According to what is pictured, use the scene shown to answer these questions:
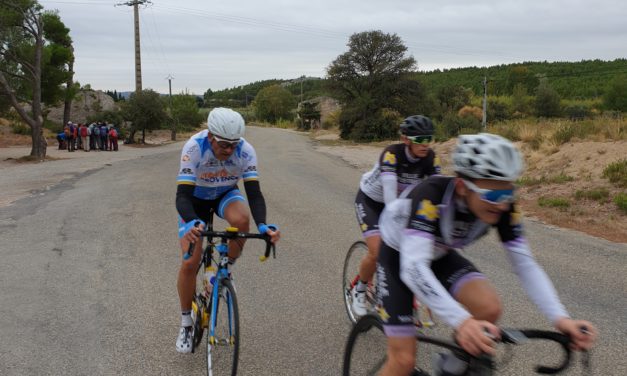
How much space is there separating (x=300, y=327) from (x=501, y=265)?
320 centimetres

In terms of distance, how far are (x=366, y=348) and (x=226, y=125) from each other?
6.11ft

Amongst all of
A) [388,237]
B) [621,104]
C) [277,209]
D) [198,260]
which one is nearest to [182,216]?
[198,260]

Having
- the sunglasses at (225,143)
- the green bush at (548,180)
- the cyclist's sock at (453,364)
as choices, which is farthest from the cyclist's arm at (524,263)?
the green bush at (548,180)

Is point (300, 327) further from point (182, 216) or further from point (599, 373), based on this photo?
point (599, 373)

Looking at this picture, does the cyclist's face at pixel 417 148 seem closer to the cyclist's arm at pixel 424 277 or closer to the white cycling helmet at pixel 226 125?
the white cycling helmet at pixel 226 125

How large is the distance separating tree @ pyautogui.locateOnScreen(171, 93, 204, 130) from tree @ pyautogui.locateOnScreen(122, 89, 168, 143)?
31.7 m

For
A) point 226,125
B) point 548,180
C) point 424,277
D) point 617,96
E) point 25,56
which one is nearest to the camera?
point 424,277

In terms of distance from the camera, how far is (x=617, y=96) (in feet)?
217

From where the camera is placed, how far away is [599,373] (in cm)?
375

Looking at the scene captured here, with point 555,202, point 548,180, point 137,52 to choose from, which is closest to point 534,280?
point 555,202

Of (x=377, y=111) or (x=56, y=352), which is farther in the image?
(x=377, y=111)

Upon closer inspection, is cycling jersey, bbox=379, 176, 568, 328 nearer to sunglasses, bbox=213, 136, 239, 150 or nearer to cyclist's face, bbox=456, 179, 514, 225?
cyclist's face, bbox=456, 179, 514, 225

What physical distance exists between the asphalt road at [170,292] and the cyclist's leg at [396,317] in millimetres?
1337

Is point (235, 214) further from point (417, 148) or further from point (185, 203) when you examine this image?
point (417, 148)
